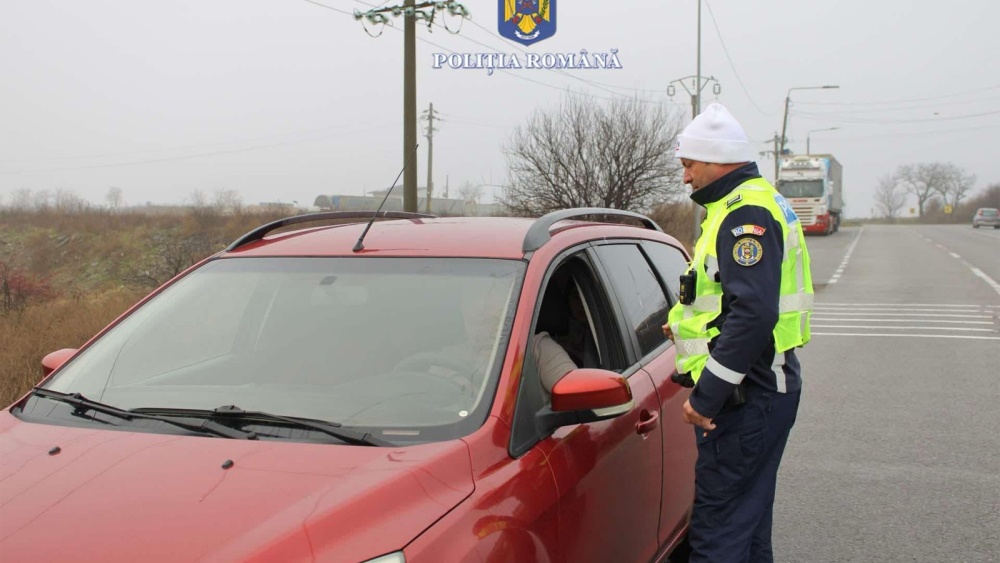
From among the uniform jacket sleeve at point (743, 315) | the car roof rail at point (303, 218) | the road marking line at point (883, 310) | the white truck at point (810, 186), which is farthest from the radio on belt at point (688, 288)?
the white truck at point (810, 186)

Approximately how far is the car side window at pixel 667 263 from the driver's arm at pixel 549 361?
115 centimetres

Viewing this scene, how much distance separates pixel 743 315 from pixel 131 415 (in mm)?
1959

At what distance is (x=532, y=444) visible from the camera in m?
2.37

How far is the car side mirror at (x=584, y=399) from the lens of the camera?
2.41 meters

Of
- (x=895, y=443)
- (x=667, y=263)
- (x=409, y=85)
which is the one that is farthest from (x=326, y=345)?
(x=409, y=85)

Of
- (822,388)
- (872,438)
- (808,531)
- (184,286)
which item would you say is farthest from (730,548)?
(822,388)

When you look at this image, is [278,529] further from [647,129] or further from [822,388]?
[647,129]

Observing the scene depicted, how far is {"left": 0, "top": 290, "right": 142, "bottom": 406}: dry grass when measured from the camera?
272 inches

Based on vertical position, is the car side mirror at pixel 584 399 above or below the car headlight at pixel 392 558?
above

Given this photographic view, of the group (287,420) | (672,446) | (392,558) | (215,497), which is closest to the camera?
(392,558)

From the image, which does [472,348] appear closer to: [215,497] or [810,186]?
[215,497]

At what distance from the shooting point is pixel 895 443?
645cm

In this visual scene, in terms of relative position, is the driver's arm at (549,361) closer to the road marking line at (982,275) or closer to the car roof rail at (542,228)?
the car roof rail at (542,228)

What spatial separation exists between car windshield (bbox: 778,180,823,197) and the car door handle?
44.4 m
